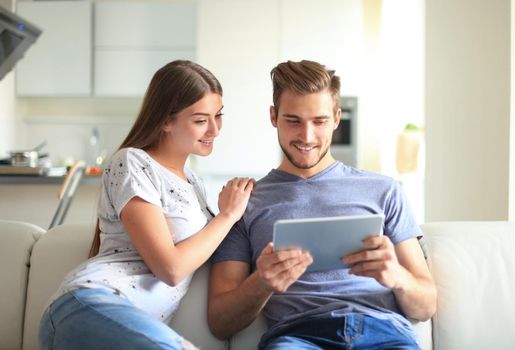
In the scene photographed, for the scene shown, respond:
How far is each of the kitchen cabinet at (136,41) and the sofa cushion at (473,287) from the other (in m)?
4.17

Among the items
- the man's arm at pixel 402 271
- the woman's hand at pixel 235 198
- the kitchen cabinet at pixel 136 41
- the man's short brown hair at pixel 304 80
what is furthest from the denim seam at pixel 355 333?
the kitchen cabinet at pixel 136 41

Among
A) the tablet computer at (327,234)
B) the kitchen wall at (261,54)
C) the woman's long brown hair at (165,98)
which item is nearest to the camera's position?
the tablet computer at (327,234)

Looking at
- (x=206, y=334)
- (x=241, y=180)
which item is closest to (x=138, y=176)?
(x=241, y=180)

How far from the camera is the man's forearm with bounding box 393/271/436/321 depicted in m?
1.81

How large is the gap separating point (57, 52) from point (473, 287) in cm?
478

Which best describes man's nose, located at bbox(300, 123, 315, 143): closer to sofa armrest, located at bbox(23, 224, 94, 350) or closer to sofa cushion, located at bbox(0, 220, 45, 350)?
sofa armrest, located at bbox(23, 224, 94, 350)

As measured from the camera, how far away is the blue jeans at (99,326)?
4.93 ft

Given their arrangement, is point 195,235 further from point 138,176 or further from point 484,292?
point 484,292

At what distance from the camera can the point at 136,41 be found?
19.5ft

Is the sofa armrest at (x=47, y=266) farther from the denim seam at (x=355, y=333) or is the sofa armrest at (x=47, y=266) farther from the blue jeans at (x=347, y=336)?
the denim seam at (x=355, y=333)

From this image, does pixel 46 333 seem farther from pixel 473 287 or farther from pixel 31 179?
pixel 31 179

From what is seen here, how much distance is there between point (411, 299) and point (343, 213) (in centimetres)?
29

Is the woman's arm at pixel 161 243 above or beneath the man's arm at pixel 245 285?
above

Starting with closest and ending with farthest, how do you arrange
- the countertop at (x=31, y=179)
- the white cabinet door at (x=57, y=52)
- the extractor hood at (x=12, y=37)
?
the extractor hood at (x=12, y=37), the countertop at (x=31, y=179), the white cabinet door at (x=57, y=52)
